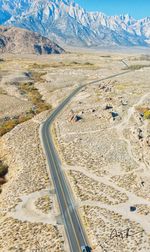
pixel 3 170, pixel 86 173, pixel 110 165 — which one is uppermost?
pixel 86 173

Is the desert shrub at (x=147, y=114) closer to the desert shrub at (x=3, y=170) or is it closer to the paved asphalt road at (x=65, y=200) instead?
the paved asphalt road at (x=65, y=200)

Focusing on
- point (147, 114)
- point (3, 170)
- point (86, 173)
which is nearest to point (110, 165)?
point (86, 173)

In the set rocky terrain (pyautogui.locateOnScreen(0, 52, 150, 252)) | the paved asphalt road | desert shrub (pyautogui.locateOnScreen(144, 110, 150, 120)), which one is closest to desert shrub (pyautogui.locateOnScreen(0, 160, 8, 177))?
rocky terrain (pyautogui.locateOnScreen(0, 52, 150, 252))

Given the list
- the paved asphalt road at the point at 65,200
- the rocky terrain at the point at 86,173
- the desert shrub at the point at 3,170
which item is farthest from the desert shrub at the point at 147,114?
the desert shrub at the point at 3,170

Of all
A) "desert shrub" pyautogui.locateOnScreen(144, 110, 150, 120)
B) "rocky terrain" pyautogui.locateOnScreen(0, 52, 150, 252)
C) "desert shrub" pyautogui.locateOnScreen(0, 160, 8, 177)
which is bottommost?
"desert shrub" pyautogui.locateOnScreen(0, 160, 8, 177)

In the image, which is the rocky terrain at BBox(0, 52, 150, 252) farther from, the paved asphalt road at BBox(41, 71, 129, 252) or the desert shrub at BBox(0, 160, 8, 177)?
the paved asphalt road at BBox(41, 71, 129, 252)

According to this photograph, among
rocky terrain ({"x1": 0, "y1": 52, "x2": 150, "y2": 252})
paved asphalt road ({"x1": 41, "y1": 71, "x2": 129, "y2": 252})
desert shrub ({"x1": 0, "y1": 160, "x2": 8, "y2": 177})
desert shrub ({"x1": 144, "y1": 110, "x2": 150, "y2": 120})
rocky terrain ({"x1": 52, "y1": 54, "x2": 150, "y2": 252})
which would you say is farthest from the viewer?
desert shrub ({"x1": 144, "y1": 110, "x2": 150, "y2": 120})

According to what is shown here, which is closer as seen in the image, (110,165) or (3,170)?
(3,170)

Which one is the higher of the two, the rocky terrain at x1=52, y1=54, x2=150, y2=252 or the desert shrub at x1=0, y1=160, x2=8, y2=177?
the rocky terrain at x1=52, y1=54, x2=150, y2=252

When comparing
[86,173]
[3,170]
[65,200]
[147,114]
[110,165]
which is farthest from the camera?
[147,114]

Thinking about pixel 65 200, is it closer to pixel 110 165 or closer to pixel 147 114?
pixel 110 165

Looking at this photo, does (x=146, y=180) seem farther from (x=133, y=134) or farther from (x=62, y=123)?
(x=62, y=123)
